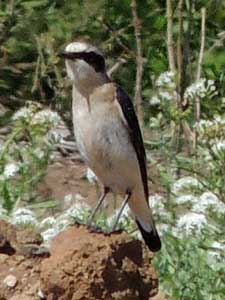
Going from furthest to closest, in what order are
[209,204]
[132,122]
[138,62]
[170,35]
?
1. [138,62]
2. [170,35]
3. [132,122]
4. [209,204]

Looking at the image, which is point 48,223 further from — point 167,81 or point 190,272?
point 167,81

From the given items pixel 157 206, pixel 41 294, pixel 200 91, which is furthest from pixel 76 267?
pixel 200 91

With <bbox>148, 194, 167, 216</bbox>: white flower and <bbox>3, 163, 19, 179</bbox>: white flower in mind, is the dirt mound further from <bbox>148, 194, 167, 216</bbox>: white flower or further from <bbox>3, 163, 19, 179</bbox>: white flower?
<bbox>3, 163, 19, 179</bbox>: white flower

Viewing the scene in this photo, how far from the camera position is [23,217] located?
24.5 feet

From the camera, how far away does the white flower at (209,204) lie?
727cm

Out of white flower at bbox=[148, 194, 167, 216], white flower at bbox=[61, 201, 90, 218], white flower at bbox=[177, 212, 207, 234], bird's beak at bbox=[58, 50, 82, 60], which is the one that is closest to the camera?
white flower at bbox=[177, 212, 207, 234]

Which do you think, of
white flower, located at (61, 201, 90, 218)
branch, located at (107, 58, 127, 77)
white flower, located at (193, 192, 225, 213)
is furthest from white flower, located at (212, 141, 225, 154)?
branch, located at (107, 58, 127, 77)

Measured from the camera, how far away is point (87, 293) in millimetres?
6000

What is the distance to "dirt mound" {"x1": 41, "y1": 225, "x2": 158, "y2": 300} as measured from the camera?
598 cm

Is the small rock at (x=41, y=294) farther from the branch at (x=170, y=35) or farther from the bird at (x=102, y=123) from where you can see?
the branch at (x=170, y=35)

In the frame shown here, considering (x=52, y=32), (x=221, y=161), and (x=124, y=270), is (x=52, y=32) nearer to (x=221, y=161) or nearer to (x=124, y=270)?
(x=221, y=161)

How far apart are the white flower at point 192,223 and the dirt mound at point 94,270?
0.89m

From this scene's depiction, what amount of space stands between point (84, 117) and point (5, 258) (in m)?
1.20

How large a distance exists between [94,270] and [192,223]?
1.28 m
